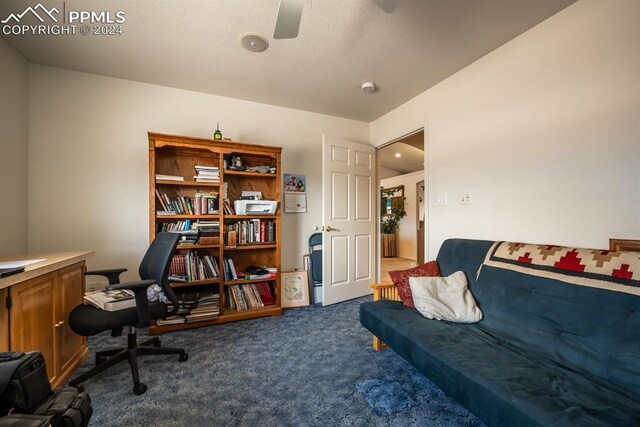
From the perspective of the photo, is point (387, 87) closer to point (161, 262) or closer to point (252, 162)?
point (252, 162)

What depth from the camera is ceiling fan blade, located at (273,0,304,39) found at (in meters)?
1.24

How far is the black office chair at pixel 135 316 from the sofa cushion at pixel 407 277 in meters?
1.65

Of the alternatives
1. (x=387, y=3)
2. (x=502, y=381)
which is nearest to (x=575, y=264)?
(x=502, y=381)

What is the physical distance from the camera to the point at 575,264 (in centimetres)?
138

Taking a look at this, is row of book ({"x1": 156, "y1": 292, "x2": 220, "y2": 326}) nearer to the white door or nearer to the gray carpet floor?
the gray carpet floor

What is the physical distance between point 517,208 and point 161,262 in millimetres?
2648

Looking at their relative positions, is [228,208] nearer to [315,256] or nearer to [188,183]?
[188,183]

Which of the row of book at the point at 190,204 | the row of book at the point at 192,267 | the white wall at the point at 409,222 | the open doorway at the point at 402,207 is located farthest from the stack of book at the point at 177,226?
the white wall at the point at 409,222

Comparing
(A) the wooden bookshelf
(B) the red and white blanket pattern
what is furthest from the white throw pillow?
(A) the wooden bookshelf

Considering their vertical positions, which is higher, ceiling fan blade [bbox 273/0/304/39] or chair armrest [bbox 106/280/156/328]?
ceiling fan blade [bbox 273/0/304/39]

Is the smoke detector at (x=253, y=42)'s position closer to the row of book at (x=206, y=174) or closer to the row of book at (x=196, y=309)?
the row of book at (x=206, y=174)

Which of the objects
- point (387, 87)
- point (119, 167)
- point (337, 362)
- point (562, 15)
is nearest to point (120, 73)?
point (119, 167)

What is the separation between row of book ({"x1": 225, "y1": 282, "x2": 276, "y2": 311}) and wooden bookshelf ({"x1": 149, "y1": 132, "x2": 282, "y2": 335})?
0.15 feet

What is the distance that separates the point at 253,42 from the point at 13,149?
7.08 feet
